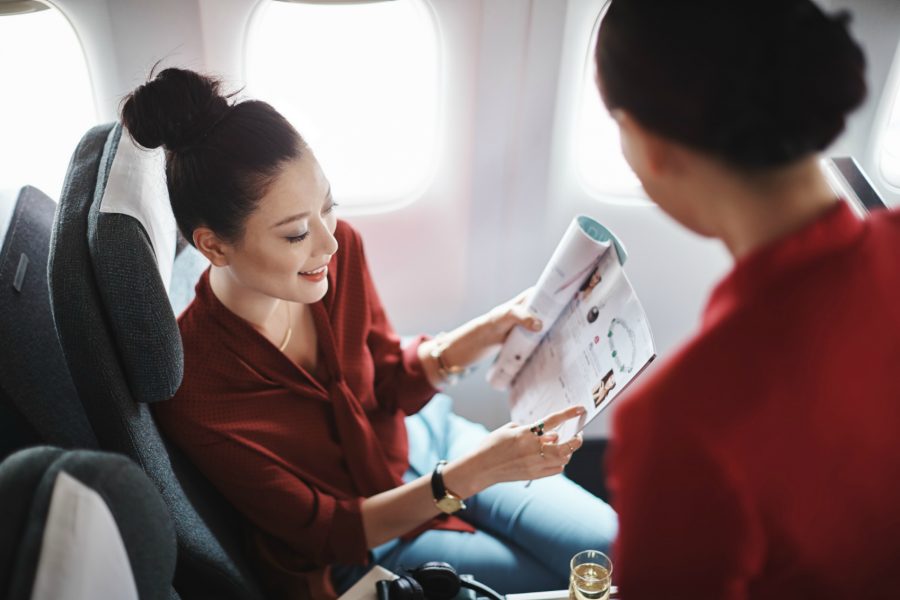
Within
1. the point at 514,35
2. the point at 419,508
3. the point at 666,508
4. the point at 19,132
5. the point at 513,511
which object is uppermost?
the point at 514,35

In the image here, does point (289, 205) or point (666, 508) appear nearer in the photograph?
point (666, 508)

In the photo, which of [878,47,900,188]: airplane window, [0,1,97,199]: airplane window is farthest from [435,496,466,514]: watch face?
[878,47,900,188]: airplane window

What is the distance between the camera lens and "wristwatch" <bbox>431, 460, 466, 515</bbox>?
4.51ft

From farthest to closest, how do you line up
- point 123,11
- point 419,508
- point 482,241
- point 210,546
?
point 482,241 → point 123,11 → point 419,508 → point 210,546

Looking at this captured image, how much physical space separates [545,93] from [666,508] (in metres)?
1.27

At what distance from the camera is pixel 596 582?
1153 mm

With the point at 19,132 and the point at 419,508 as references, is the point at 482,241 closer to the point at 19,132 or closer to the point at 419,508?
the point at 419,508

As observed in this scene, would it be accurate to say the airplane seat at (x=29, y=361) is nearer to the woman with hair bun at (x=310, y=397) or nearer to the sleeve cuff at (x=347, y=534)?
the woman with hair bun at (x=310, y=397)

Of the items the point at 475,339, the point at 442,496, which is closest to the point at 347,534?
the point at 442,496

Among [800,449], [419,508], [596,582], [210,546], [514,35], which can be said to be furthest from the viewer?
[514,35]

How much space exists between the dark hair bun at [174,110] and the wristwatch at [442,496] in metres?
0.70

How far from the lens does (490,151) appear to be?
6.09 ft

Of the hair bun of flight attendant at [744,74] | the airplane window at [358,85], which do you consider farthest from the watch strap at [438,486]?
the hair bun of flight attendant at [744,74]

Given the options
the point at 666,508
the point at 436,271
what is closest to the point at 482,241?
the point at 436,271
